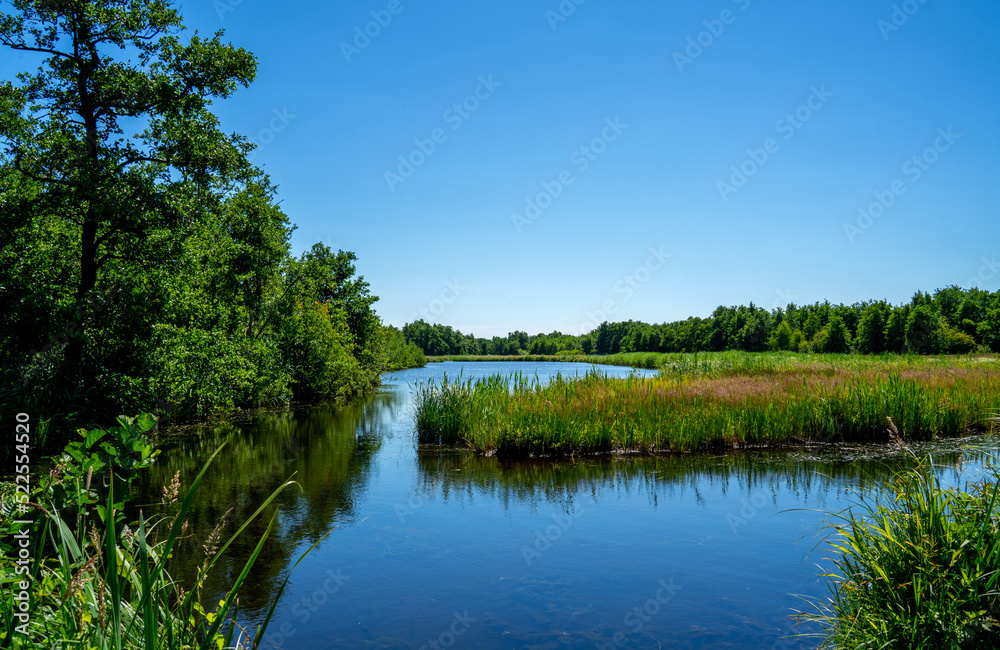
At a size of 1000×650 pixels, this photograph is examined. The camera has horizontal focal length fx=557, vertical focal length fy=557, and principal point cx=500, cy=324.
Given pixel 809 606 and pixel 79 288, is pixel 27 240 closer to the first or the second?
pixel 79 288

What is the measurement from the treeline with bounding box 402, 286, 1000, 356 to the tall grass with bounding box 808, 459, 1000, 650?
50558mm

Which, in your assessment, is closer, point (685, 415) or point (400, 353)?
point (685, 415)

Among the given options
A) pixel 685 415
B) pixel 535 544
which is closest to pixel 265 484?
pixel 535 544

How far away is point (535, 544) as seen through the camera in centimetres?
671

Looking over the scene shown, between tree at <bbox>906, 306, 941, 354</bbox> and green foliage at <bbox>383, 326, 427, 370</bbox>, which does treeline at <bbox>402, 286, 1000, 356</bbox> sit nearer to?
tree at <bbox>906, 306, 941, 354</bbox>

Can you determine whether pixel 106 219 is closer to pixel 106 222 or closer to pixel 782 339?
pixel 106 222

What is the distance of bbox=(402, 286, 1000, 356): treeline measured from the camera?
44969 mm

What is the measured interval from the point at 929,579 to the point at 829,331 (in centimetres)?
5730

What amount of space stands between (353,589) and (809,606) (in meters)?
4.22

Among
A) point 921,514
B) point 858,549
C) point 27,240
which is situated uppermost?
point 27,240

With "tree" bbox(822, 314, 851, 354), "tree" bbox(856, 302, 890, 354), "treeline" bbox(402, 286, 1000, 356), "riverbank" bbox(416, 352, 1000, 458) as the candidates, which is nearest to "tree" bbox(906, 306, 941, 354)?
"treeline" bbox(402, 286, 1000, 356)

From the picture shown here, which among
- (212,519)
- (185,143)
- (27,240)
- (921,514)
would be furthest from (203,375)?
(921,514)

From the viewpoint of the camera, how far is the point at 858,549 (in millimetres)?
3758

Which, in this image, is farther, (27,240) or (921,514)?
(27,240)
